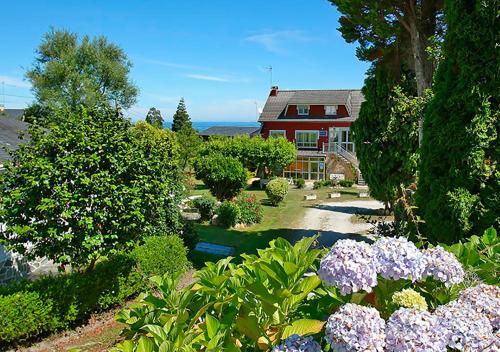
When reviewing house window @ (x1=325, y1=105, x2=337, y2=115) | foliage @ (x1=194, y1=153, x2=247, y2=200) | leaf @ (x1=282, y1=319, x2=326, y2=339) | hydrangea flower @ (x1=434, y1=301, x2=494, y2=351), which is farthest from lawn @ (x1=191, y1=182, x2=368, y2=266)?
house window @ (x1=325, y1=105, x2=337, y2=115)

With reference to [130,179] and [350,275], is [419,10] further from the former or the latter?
[350,275]

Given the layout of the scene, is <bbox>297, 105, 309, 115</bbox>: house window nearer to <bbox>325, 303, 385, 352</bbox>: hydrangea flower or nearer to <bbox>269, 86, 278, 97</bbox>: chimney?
<bbox>269, 86, 278, 97</bbox>: chimney

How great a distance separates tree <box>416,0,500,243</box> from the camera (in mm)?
6633

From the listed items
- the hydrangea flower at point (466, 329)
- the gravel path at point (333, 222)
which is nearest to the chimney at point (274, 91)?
the gravel path at point (333, 222)

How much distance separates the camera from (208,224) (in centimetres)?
1939

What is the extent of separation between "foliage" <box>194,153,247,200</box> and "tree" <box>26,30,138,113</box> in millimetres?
19043

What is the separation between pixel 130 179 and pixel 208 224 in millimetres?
11519

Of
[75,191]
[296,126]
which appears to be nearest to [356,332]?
[75,191]

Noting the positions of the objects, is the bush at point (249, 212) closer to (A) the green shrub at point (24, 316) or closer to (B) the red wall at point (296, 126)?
(A) the green shrub at point (24, 316)

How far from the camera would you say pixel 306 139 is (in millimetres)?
42781

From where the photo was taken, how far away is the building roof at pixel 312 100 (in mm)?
41656

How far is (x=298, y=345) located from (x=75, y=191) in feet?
21.4

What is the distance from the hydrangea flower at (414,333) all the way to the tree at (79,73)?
3942 cm

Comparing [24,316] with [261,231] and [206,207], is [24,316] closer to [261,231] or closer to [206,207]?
[261,231]
